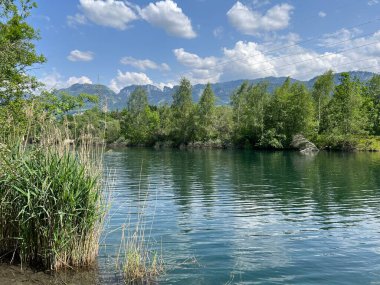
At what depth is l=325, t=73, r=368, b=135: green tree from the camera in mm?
87125

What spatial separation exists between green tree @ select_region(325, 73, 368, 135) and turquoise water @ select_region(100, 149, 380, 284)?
2224 inches

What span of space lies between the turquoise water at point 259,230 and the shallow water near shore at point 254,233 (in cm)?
3

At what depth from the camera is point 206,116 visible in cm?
11500

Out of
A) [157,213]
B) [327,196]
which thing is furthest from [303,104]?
[157,213]

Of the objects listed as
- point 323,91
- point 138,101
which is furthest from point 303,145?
point 138,101

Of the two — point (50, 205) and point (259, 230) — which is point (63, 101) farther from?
point (50, 205)

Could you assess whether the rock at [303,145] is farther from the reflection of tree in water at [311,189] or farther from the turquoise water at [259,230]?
the turquoise water at [259,230]

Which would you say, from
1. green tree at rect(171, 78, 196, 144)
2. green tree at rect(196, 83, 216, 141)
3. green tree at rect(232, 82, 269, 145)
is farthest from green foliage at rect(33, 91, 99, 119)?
green tree at rect(171, 78, 196, 144)

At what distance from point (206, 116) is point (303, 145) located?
1397 inches

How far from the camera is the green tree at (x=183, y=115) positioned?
4619 inches

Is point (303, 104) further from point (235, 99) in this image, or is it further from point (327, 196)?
point (327, 196)

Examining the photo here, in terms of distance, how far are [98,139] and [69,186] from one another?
2.16 metres

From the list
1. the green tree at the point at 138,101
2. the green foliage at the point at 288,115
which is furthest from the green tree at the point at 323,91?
the green tree at the point at 138,101

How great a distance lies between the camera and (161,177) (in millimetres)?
40844
